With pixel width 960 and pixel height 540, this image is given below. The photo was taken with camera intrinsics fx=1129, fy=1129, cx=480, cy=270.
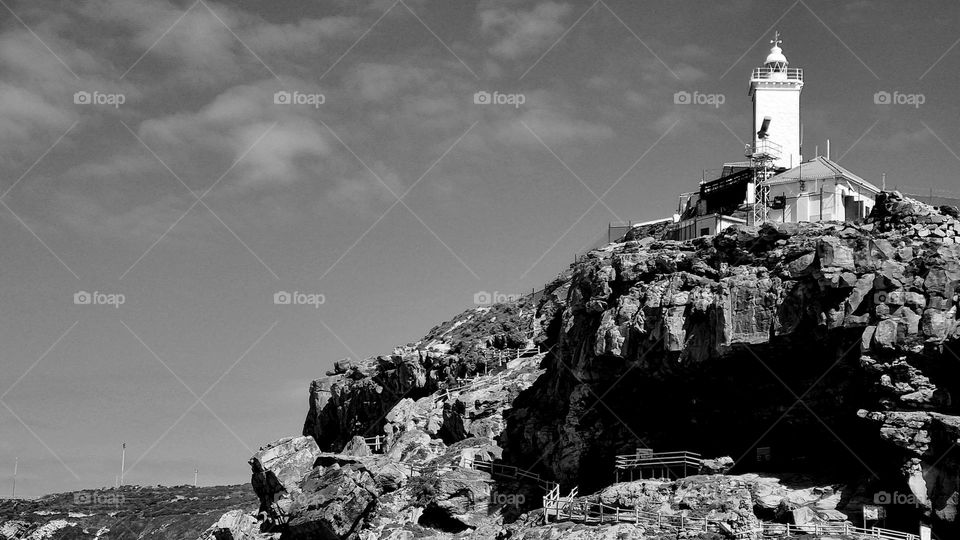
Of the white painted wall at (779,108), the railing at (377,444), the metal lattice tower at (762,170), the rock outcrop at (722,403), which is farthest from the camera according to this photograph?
the white painted wall at (779,108)

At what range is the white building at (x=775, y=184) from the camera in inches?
2736

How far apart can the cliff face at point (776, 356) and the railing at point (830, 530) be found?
1.52m

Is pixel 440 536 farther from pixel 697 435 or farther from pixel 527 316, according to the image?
pixel 527 316

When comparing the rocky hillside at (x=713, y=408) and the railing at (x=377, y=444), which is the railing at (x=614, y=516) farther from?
the railing at (x=377, y=444)

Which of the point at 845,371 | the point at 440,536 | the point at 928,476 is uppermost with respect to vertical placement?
the point at 845,371

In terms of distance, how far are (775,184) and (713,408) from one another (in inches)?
811

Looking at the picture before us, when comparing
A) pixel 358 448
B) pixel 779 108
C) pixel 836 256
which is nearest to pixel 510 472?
pixel 358 448

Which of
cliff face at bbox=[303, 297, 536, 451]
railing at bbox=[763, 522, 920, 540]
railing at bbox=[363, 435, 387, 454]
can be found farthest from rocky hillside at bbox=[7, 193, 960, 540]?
cliff face at bbox=[303, 297, 536, 451]

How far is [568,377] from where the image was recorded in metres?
63.0

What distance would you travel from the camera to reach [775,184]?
71.8 m

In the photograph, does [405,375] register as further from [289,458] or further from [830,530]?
[830,530]

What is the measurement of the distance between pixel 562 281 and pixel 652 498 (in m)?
42.8

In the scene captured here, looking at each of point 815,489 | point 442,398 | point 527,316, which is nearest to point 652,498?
point 815,489

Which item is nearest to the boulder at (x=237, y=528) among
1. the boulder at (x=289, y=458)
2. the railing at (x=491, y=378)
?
the boulder at (x=289, y=458)
